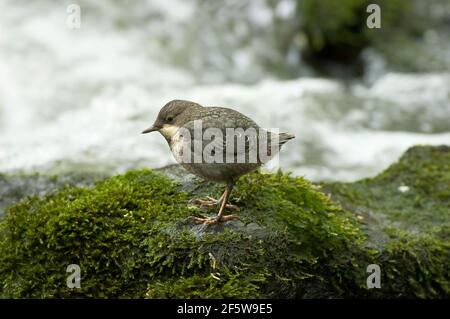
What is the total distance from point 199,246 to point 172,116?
1.12 m

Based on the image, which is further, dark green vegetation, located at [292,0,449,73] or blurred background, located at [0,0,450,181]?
dark green vegetation, located at [292,0,449,73]

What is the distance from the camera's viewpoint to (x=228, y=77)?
11227 mm

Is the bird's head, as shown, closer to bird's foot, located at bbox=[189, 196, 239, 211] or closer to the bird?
the bird

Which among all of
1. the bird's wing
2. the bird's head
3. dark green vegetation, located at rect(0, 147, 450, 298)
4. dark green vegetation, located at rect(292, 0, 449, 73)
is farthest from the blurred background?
the bird's wing

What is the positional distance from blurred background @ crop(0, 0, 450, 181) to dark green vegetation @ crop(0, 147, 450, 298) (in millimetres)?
3086

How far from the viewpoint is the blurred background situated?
29.0 feet

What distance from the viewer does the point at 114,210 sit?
4.45 metres

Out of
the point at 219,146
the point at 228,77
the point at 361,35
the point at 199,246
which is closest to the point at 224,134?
the point at 219,146

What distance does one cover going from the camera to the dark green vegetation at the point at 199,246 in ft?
13.5

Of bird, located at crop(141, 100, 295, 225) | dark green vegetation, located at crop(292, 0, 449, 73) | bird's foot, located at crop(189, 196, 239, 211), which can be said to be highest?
dark green vegetation, located at crop(292, 0, 449, 73)

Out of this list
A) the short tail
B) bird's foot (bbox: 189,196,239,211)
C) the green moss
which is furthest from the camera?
the short tail

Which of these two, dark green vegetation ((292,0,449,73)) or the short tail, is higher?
dark green vegetation ((292,0,449,73))

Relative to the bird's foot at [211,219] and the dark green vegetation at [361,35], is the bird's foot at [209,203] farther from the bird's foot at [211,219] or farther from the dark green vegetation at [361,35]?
the dark green vegetation at [361,35]

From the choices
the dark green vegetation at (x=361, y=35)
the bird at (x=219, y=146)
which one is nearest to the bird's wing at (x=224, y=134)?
the bird at (x=219, y=146)
